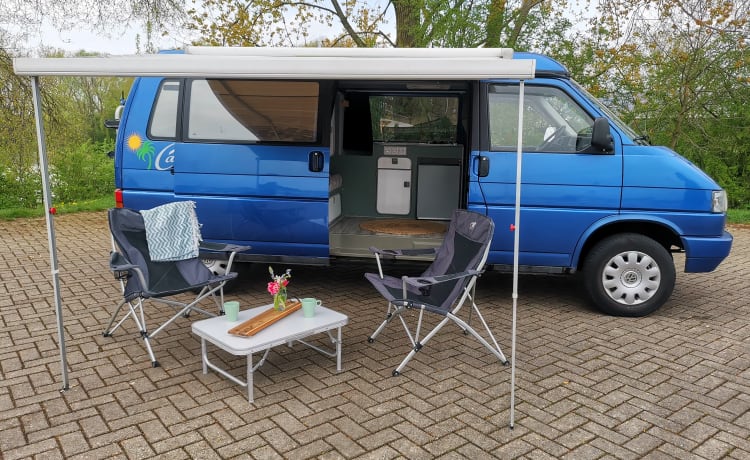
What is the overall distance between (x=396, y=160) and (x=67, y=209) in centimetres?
718

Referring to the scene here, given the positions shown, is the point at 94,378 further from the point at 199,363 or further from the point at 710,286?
the point at 710,286

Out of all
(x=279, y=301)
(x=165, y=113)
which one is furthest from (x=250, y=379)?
(x=165, y=113)

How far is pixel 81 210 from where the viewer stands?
1122cm

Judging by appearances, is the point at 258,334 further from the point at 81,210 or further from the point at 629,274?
the point at 81,210

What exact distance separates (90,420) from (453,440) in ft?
6.59

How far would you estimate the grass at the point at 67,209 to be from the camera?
413 inches

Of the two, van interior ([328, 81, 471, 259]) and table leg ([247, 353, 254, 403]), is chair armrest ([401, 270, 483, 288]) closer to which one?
table leg ([247, 353, 254, 403])

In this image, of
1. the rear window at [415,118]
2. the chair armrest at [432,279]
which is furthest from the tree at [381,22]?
the chair armrest at [432,279]

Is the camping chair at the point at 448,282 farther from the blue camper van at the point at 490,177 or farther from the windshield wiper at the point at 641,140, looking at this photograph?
the windshield wiper at the point at 641,140

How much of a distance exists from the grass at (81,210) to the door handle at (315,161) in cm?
751

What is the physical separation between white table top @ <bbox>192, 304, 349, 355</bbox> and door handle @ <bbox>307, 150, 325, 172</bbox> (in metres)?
1.50

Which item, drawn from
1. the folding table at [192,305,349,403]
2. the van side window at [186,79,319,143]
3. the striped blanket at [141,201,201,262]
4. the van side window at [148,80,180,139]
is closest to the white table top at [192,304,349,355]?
the folding table at [192,305,349,403]

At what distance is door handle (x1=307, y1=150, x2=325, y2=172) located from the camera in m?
5.27

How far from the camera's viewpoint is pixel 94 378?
3873 mm
